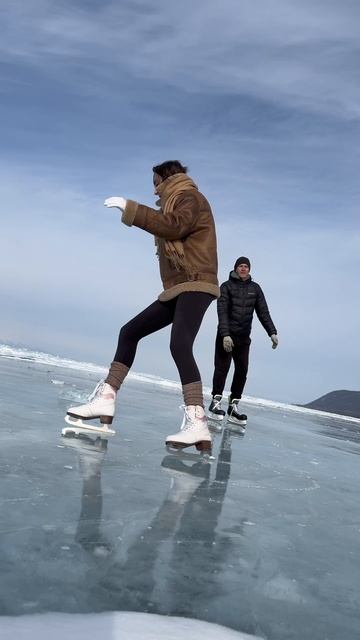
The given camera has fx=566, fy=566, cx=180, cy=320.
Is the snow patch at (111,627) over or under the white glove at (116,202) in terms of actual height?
under

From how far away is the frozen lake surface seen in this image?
48.1 inches

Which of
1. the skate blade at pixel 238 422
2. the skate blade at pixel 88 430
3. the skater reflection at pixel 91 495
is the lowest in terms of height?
the skater reflection at pixel 91 495

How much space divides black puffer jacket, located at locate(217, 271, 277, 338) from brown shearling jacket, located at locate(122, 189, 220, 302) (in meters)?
3.03

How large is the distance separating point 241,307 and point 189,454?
3.69 meters

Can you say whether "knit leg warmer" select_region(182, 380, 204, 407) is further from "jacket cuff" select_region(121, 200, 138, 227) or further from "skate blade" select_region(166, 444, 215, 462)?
"jacket cuff" select_region(121, 200, 138, 227)

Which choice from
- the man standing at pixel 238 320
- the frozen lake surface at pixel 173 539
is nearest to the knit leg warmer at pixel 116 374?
the frozen lake surface at pixel 173 539

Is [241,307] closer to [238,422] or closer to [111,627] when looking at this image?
[238,422]

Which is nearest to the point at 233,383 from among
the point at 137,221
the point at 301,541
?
the point at 137,221

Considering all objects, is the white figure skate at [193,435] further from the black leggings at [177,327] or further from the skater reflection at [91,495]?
the skater reflection at [91,495]

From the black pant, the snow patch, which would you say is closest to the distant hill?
the black pant

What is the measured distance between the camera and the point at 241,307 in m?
7.02

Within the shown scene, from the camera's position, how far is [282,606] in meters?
1.33

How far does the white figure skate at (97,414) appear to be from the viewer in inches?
143

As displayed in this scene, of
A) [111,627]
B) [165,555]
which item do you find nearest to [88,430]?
[165,555]
